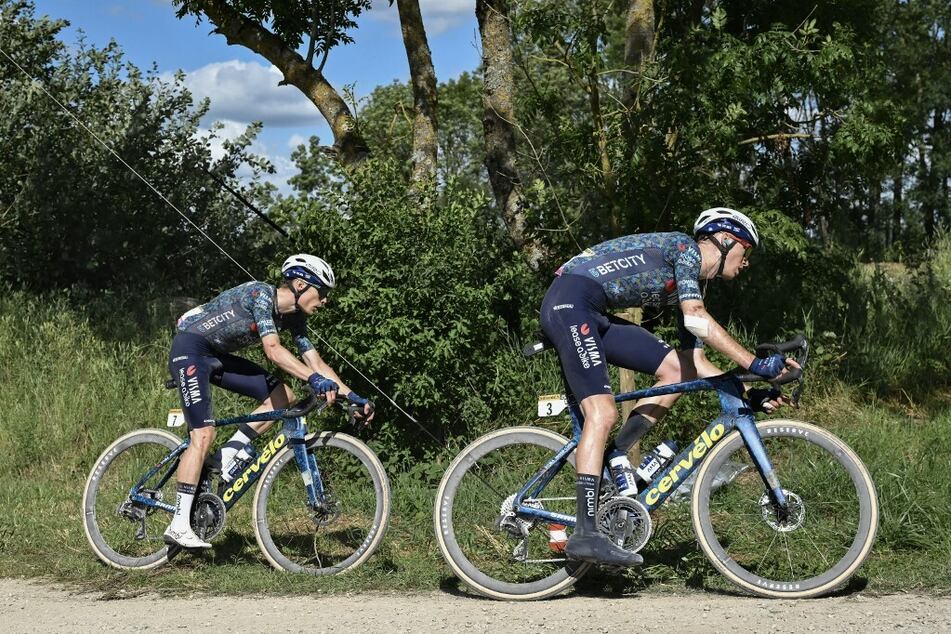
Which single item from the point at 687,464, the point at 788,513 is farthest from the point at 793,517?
the point at 687,464

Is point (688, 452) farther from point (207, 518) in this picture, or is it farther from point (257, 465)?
point (207, 518)

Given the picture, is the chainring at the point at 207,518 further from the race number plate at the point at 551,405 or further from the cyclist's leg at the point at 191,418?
the race number plate at the point at 551,405

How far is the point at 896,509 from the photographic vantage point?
6715mm

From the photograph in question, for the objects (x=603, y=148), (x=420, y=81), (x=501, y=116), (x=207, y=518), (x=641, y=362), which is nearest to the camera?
(x=641, y=362)

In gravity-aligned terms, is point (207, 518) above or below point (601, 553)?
above

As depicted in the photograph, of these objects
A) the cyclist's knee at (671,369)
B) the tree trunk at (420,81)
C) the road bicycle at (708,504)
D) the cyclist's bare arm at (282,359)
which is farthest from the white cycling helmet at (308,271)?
the tree trunk at (420,81)

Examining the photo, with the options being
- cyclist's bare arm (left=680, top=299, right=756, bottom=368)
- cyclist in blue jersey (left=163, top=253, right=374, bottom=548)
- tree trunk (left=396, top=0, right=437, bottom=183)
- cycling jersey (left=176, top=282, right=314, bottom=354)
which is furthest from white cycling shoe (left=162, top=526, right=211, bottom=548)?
tree trunk (left=396, top=0, right=437, bottom=183)

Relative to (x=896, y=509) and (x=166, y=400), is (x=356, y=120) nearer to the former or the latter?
(x=166, y=400)

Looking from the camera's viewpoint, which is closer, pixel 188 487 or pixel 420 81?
pixel 188 487

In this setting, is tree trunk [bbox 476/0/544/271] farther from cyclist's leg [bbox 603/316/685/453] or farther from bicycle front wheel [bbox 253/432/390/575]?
cyclist's leg [bbox 603/316/685/453]

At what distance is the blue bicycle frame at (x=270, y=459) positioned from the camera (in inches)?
264

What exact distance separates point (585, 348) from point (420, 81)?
617cm

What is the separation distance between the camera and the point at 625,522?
5824 mm

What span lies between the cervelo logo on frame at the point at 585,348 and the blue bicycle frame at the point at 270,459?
5.72ft
